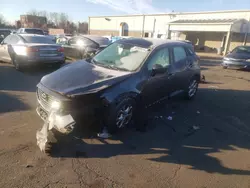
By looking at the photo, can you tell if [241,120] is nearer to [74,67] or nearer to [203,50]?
[74,67]

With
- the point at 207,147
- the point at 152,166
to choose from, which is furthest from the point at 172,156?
the point at 207,147

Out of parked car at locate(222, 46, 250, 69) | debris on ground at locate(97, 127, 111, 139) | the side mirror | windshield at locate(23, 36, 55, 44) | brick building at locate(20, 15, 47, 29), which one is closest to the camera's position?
debris on ground at locate(97, 127, 111, 139)

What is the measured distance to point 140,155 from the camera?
11.0 ft

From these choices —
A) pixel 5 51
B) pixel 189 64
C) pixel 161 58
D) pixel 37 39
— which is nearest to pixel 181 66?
pixel 189 64

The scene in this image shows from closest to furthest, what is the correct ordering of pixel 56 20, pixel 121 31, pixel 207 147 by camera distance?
pixel 207 147
pixel 121 31
pixel 56 20

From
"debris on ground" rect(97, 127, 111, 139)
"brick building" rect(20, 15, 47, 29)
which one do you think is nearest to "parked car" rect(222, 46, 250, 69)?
"debris on ground" rect(97, 127, 111, 139)

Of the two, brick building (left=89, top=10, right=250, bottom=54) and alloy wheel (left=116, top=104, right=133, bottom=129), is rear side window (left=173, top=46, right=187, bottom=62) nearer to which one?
alloy wheel (left=116, top=104, right=133, bottom=129)

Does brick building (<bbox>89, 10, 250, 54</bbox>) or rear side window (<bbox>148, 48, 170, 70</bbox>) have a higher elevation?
brick building (<bbox>89, 10, 250, 54</bbox>)

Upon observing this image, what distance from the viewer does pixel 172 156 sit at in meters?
3.42

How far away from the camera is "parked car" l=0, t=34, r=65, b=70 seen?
7.87 meters

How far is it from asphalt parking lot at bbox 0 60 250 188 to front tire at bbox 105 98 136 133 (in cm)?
20

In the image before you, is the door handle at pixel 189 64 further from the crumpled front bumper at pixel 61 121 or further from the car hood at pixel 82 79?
the crumpled front bumper at pixel 61 121

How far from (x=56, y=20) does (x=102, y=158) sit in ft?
303

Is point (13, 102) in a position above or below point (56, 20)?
below
